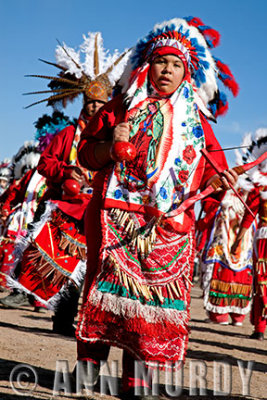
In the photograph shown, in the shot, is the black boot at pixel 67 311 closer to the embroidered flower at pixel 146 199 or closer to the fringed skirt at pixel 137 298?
the fringed skirt at pixel 137 298

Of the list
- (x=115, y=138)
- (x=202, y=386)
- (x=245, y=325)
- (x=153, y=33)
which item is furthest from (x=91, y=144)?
(x=245, y=325)

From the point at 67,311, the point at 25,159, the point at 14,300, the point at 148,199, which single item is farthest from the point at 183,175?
the point at 25,159

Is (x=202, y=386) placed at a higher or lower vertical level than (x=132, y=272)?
lower

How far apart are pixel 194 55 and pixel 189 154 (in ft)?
2.13

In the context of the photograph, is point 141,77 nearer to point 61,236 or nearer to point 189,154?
point 189,154

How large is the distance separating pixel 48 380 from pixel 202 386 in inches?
42.1

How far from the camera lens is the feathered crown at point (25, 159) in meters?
9.29

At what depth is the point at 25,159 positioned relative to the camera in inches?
371

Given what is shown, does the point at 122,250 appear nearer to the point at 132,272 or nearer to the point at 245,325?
the point at 132,272

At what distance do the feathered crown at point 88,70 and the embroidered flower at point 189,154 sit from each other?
7.14ft

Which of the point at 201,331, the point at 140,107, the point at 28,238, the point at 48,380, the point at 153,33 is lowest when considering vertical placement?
the point at 48,380

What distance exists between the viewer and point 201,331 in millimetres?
7754

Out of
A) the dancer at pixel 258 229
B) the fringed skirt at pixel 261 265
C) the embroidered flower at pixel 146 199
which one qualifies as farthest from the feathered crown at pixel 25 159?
the embroidered flower at pixel 146 199

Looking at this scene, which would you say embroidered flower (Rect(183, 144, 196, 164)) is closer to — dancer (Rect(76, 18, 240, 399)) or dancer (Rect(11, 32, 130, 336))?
dancer (Rect(76, 18, 240, 399))
